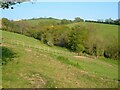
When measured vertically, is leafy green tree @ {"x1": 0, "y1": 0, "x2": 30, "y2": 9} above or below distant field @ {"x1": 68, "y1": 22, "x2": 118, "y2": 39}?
above

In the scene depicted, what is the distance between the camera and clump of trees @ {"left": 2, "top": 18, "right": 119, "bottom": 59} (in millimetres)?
68881

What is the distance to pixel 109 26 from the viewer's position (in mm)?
81625

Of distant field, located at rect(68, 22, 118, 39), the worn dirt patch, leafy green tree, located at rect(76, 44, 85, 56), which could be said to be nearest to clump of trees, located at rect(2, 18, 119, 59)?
leafy green tree, located at rect(76, 44, 85, 56)

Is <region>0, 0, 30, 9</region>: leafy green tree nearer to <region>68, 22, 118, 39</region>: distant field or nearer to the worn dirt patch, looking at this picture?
the worn dirt patch

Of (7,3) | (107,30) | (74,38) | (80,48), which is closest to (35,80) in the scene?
(7,3)

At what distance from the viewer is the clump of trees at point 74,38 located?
226 ft

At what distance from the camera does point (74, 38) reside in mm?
70000

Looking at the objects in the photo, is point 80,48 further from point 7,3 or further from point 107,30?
point 7,3

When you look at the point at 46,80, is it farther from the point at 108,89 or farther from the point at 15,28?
the point at 15,28

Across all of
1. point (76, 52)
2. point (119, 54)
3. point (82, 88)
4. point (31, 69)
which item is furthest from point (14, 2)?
point (119, 54)

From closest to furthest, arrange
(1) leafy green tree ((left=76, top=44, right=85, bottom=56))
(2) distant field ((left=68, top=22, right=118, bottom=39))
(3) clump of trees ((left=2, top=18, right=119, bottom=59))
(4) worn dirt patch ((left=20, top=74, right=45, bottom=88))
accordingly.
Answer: (4) worn dirt patch ((left=20, top=74, right=45, bottom=88)) → (1) leafy green tree ((left=76, top=44, right=85, bottom=56)) → (3) clump of trees ((left=2, top=18, right=119, bottom=59)) → (2) distant field ((left=68, top=22, right=118, bottom=39))

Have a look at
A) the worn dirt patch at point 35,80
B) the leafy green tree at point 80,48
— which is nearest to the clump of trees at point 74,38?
the leafy green tree at point 80,48

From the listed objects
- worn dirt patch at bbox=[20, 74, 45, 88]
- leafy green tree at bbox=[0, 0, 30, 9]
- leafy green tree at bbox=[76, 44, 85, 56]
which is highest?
leafy green tree at bbox=[0, 0, 30, 9]

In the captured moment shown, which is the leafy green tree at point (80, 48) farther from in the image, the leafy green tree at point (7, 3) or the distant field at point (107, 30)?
the leafy green tree at point (7, 3)
